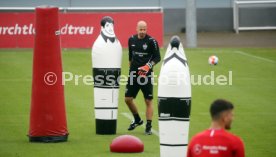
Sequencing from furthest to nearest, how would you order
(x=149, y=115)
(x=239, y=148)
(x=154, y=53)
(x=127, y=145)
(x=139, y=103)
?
(x=139, y=103) → (x=149, y=115) → (x=154, y=53) → (x=127, y=145) → (x=239, y=148)

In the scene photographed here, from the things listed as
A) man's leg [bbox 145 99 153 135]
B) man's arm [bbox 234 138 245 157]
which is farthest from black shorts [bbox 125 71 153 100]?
man's arm [bbox 234 138 245 157]

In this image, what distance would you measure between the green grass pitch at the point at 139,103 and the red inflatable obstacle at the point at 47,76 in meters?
0.48

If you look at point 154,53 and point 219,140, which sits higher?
point 154,53

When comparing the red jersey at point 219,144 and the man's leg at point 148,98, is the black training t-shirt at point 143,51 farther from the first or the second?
the red jersey at point 219,144

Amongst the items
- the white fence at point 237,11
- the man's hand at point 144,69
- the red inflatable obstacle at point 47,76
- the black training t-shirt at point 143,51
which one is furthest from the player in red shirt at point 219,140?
the white fence at point 237,11

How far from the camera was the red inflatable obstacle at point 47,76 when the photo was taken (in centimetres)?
1625

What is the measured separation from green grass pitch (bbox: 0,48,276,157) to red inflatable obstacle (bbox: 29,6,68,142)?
48 cm

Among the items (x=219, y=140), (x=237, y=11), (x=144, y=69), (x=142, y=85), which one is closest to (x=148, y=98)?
(x=142, y=85)

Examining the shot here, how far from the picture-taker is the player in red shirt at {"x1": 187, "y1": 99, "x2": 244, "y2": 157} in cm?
893

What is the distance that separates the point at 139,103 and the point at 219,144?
47.0 ft

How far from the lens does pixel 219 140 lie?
8953mm

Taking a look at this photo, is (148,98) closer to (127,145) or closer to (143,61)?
(143,61)

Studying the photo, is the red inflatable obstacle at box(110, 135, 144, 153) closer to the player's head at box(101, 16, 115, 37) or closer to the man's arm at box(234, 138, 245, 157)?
the player's head at box(101, 16, 115, 37)

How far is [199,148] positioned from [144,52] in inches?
350
